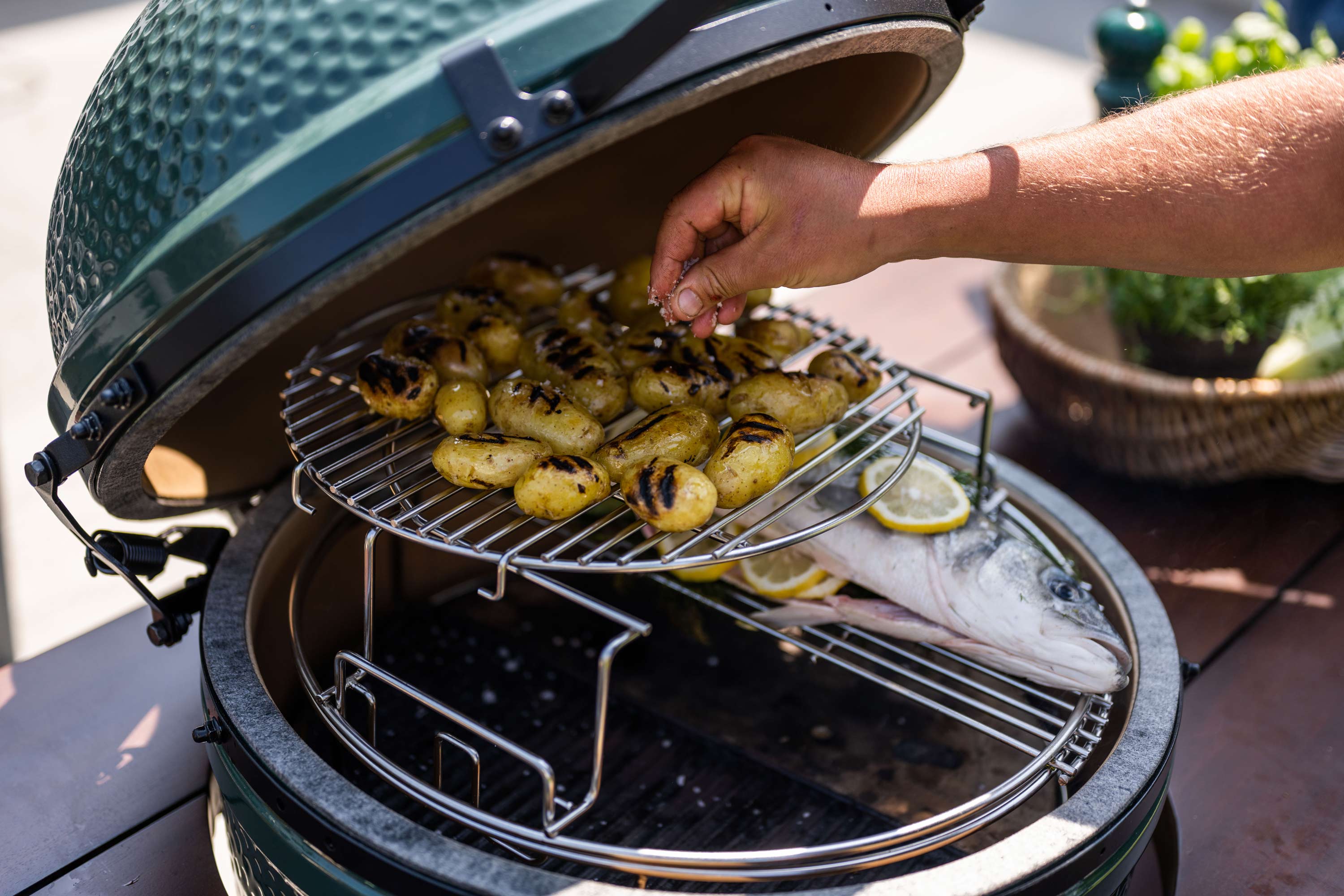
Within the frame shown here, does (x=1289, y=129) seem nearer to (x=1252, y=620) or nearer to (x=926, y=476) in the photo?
(x=926, y=476)

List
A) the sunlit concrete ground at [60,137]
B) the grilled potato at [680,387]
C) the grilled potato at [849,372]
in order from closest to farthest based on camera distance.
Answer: the grilled potato at [680,387], the grilled potato at [849,372], the sunlit concrete ground at [60,137]

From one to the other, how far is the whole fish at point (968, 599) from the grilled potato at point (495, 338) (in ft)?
1.62

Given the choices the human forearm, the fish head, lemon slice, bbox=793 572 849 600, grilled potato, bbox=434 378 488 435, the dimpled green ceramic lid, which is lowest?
lemon slice, bbox=793 572 849 600

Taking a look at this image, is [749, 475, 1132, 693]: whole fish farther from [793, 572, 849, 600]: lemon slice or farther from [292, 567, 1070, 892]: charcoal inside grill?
[292, 567, 1070, 892]: charcoal inside grill

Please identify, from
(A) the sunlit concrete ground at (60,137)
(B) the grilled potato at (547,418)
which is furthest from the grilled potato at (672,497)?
(A) the sunlit concrete ground at (60,137)

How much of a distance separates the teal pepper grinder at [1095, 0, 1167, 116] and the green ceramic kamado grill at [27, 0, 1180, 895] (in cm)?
A: 110

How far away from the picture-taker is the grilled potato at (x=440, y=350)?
63.7 inches

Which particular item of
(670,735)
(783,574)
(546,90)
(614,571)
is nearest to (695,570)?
(783,574)

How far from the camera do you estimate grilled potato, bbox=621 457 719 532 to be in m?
1.29

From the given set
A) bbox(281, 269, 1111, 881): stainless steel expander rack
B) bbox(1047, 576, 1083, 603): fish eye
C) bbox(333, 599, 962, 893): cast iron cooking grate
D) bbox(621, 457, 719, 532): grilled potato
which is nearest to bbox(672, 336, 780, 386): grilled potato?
bbox(281, 269, 1111, 881): stainless steel expander rack

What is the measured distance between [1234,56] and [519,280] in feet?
6.25

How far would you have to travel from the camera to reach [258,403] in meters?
1.74

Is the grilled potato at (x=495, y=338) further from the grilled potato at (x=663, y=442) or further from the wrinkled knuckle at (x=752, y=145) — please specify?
the wrinkled knuckle at (x=752, y=145)

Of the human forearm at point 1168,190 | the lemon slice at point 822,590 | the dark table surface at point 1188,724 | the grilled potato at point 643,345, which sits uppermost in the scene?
the human forearm at point 1168,190
